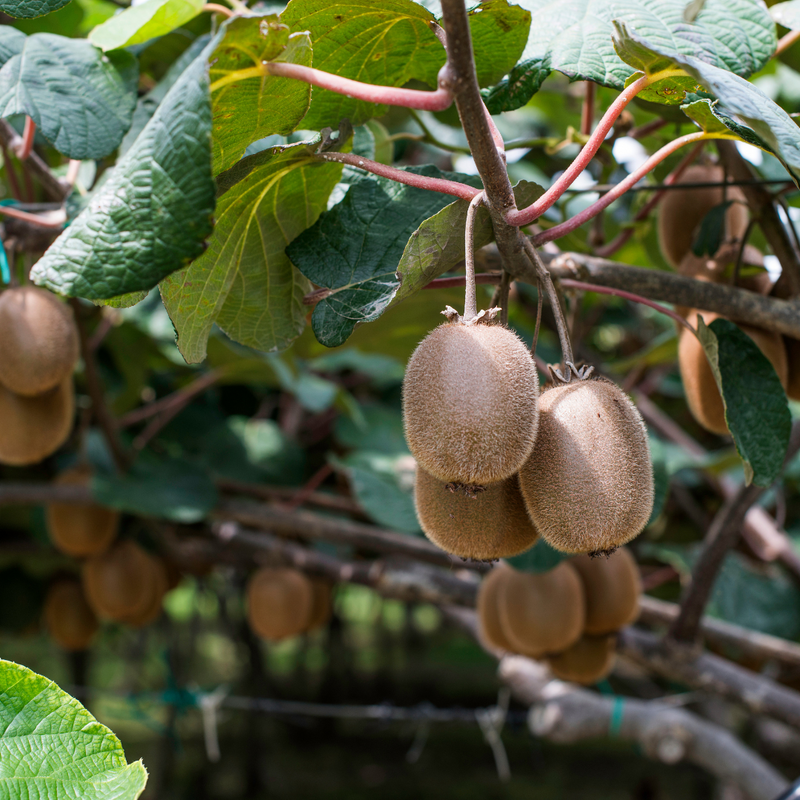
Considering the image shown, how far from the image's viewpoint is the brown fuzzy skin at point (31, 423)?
52.0 inches

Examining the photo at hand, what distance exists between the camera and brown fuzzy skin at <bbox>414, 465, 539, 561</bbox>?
666 millimetres

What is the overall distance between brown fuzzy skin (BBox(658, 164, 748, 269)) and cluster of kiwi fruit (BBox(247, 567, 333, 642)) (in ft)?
4.83

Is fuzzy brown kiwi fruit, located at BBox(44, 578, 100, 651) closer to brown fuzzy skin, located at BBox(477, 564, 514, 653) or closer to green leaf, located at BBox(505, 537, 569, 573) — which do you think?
brown fuzzy skin, located at BBox(477, 564, 514, 653)

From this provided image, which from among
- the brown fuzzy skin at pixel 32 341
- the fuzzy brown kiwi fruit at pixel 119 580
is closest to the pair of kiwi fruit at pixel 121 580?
the fuzzy brown kiwi fruit at pixel 119 580

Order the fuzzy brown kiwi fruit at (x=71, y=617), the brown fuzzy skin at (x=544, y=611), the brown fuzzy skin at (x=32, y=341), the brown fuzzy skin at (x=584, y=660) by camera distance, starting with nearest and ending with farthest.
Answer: the brown fuzzy skin at (x=32, y=341)
the brown fuzzy skin at (x=544, y=611)
the brown fuzzy skin at (x=584, y=660)
the fuzzy brown kiwi fruit at (x=71, y=617)

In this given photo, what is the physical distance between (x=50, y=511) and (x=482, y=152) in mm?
1820

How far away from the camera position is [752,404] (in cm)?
86

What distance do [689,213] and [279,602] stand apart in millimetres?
1565

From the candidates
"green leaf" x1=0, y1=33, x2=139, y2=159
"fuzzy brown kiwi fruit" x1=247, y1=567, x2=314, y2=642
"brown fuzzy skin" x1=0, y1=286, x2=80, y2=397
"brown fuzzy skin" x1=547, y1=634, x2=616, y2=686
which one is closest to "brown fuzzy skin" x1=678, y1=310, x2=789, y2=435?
"brown fuzzy skin" x1=547, y1=634, x2=616, y2=686

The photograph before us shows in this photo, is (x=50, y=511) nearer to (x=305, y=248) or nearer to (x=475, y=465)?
(x=305, y=248)

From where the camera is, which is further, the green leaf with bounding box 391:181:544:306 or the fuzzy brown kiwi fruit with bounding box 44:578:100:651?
the fuzzy brown kiwi fruit with bounding box 44:578:100:651

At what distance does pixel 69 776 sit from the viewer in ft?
1.95

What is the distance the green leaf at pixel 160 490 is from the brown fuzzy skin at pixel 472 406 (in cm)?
132

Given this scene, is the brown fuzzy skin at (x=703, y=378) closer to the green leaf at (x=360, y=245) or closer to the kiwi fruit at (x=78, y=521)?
the green leaf at (x=360, y=245)
